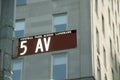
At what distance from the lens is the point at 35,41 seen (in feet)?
29.5

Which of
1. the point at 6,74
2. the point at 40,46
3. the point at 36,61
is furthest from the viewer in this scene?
the point at 36,61

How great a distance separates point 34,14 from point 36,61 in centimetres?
441

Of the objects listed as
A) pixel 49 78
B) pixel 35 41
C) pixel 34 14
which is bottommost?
pixel 49 78

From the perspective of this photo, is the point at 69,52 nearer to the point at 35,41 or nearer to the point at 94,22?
the point at 94,22

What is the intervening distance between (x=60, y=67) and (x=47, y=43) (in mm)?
25506

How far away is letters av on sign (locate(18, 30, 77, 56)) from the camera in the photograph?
884 cm

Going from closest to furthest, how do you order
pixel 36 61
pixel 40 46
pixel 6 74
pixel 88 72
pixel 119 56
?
pixel 6 74 < pixel 40 46 < pixel 88 72 < pixel 36 61 < pixel 119 56

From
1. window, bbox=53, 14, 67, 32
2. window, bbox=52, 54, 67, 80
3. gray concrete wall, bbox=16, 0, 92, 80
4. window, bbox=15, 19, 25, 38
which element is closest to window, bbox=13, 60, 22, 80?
gray concrete wall, bbox=16, 0, 92, 80

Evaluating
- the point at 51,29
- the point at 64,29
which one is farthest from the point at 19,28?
the point at 64,29

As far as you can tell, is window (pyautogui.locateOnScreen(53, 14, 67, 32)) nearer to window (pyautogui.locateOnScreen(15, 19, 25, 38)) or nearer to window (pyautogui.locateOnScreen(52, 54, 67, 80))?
window (pyautogui.locateOnScreen(52, 54, 67, 80))

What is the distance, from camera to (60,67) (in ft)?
113

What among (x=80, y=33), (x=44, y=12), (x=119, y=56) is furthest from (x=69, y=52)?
(x=119, y=56)

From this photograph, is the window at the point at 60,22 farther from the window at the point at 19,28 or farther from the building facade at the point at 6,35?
the building facade at the point at 6,35

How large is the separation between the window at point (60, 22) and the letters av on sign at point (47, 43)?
26748 millimetres
